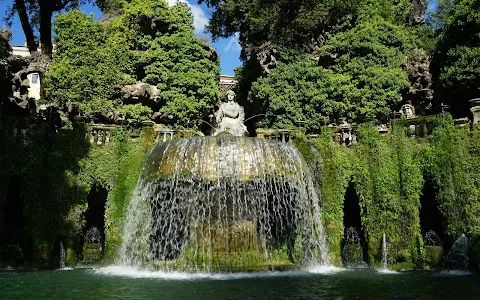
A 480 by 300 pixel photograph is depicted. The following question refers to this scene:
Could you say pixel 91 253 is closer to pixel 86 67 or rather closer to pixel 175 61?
pixel 86 67

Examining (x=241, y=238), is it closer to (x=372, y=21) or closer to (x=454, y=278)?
(x=454, y=278)

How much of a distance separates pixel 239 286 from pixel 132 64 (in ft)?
62.8

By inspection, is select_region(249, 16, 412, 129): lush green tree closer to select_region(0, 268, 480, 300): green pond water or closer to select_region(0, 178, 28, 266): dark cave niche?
select_region(0, 268, 480, 300): green pond water

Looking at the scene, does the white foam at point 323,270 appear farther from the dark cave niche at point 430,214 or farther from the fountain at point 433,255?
the dark cave niche at point 430,214

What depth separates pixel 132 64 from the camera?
25.7 m

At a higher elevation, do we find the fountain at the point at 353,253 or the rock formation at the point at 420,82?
the rock formation at the point at 420,82

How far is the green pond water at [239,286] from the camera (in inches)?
324

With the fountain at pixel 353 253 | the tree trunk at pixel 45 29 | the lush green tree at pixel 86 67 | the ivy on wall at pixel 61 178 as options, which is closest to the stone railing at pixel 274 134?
the ivy on wall at pixel 61 178

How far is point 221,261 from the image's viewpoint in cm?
1177

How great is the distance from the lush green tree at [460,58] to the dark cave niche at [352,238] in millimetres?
8566

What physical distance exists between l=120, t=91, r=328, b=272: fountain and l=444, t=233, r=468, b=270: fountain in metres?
4.64

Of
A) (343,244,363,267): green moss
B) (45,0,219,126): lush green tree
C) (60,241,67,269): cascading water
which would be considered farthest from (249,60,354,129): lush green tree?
(60,241,67,269): cascading water

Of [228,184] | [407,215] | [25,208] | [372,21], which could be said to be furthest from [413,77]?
[25,208]

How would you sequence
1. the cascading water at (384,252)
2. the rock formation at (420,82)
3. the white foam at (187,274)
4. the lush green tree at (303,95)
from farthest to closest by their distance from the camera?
the rock formation at (420,82) < the lush green tree at (303,95) < the cascading water at (384,252) < the white foam at (187,274)
